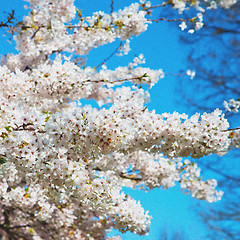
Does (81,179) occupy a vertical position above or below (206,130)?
below

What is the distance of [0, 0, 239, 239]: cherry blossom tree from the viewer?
2432 millimetres

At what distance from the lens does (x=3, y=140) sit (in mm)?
2426

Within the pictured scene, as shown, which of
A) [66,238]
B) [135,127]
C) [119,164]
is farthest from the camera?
[66,238]

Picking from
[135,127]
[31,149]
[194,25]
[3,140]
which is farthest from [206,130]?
[194,25]

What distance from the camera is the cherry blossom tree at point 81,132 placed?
243cm

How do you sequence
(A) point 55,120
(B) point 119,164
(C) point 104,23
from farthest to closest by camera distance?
1. (B) point 119,164
2. (C) point 104,23
3. (A) point 55,120

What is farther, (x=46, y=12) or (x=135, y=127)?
(x=46, y=12)

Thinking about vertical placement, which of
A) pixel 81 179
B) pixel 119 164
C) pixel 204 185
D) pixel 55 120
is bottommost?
pixel 81 179

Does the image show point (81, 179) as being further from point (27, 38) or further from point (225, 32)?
point (225, 32)

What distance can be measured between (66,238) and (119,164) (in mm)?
2708

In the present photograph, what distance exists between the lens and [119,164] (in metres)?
5.31

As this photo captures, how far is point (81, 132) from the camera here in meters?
2.33

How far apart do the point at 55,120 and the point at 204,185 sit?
5.52 meters

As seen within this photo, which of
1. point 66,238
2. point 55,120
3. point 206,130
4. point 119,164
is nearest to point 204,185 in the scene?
point 119,164
